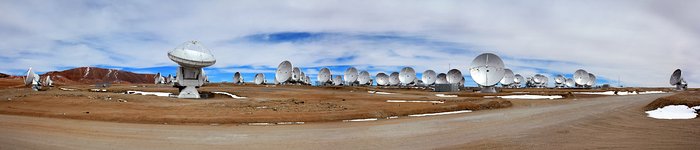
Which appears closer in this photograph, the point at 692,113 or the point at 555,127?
the point at 555,127

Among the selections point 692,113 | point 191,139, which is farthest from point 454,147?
point 692,113

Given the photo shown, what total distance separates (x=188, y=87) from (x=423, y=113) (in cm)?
2706

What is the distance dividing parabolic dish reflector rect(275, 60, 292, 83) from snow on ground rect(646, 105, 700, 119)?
213 feet

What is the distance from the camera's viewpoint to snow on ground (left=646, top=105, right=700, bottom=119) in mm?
19328

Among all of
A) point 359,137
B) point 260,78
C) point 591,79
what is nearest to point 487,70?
point 359,137

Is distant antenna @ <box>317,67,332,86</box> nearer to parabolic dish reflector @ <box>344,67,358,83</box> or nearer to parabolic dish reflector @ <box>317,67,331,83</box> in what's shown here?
parabolic dish reflector @ <box>317,67,331,83</box>

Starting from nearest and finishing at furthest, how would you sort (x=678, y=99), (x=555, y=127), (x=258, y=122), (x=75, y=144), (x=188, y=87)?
1. (x=75, y=144)
2. (x=555, y=127)
3. (x=258, y=122)
4. (x=678, y=99)
5. (x=188, y=87)

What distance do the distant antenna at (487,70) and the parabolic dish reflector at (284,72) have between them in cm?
3476

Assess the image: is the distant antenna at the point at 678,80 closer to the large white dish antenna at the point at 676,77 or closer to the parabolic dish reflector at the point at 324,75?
the large white dish antenna at the point at 676,77

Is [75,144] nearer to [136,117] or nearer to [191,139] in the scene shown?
[191,139]

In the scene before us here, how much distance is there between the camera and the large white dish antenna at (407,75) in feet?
334

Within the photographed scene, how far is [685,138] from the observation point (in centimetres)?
1217

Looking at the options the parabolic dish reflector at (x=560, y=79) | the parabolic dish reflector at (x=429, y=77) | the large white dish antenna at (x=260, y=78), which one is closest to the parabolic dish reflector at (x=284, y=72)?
the parabolic dish reflector at (x=429, y=77)

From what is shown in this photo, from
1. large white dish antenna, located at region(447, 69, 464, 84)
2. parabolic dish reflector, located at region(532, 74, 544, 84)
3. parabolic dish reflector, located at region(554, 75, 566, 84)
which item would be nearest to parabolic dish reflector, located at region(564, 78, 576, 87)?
parabolic dish reflector, located at region(554, 75, 566, 84)
